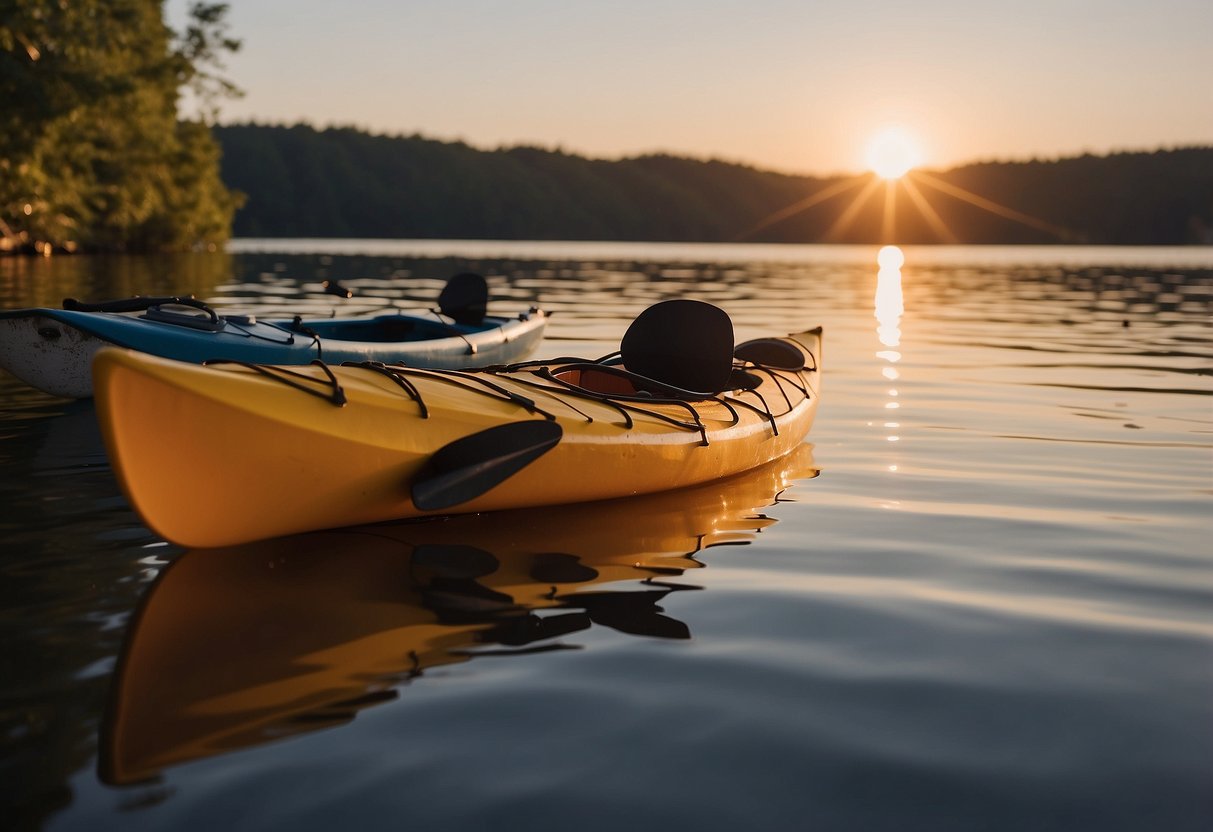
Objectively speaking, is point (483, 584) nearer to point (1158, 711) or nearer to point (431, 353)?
point (1158, 711)

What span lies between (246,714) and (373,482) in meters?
1.94

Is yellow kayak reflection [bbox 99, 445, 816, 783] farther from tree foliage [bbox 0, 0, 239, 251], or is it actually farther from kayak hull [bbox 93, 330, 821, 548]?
tree foliage [bbox 0, 0, 239, 251]

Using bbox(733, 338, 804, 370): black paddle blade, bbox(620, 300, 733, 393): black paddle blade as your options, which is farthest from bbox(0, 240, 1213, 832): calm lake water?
bbox(733, 338, 804, 370): black paddle blade

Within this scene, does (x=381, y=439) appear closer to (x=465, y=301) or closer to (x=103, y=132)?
(x=465, y=301)

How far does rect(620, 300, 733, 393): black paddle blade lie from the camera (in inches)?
273

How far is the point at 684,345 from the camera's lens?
22.9 feet

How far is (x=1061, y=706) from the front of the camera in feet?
11.7

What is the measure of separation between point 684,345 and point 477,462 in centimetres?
226

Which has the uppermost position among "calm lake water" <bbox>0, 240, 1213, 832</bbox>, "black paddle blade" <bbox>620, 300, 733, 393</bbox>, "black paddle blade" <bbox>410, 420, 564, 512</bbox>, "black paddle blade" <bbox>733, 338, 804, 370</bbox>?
"black paddle blade" <bbox>620, 300, 733, 393</bbox>

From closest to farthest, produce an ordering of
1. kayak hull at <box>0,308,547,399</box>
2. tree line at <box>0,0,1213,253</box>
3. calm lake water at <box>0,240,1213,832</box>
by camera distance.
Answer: calm lake water at <box>0,240,1213,832</box>
kayak hull at <box>0,308,547,399</box>
tree line at <box>0,0,1213,253</box>

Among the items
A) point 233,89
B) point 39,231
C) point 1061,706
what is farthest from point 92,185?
point 1061,706

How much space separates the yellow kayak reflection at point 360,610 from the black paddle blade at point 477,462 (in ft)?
1.00

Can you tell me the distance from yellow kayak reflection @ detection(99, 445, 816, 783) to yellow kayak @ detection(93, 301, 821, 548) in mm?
175

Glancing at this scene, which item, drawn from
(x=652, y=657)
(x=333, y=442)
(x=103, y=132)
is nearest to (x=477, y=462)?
(x=333, y=442)
